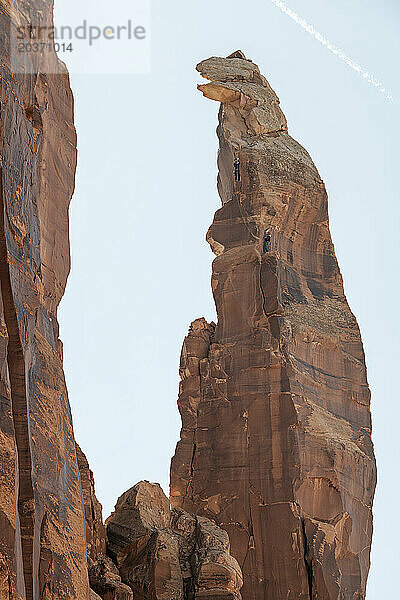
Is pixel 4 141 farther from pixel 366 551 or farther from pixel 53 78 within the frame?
pixel 366 551

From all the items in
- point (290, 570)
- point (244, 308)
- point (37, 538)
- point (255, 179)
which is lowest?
point (37, 538)

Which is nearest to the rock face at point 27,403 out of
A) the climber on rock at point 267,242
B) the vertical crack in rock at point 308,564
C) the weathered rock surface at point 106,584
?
the weathered rock surface at point 106,584

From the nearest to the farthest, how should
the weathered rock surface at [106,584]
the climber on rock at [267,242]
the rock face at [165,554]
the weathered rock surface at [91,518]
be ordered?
the weathered rock surface at [106,584]
the weathered rock surface at [91,518]
the rock face at [165,554]
the climber on rock at [267,242]

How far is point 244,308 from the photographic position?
27547 mm

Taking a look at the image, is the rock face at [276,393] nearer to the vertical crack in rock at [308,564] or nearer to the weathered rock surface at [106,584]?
the vertical crack in rock at [308,564]

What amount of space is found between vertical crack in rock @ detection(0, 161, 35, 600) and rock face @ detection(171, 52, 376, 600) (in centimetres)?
1429

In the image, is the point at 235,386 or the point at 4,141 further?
the point at 235,386

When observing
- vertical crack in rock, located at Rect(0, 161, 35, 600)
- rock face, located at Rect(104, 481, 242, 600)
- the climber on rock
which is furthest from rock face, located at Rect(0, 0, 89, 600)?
the climber on rock

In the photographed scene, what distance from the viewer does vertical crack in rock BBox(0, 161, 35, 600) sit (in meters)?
11.1

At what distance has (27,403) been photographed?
11516mm

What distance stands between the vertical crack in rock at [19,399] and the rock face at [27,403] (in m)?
0.01

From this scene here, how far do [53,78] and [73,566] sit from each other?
10.8m

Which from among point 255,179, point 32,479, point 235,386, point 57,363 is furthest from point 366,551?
point 32,479

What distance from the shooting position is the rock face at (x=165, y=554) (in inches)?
723
